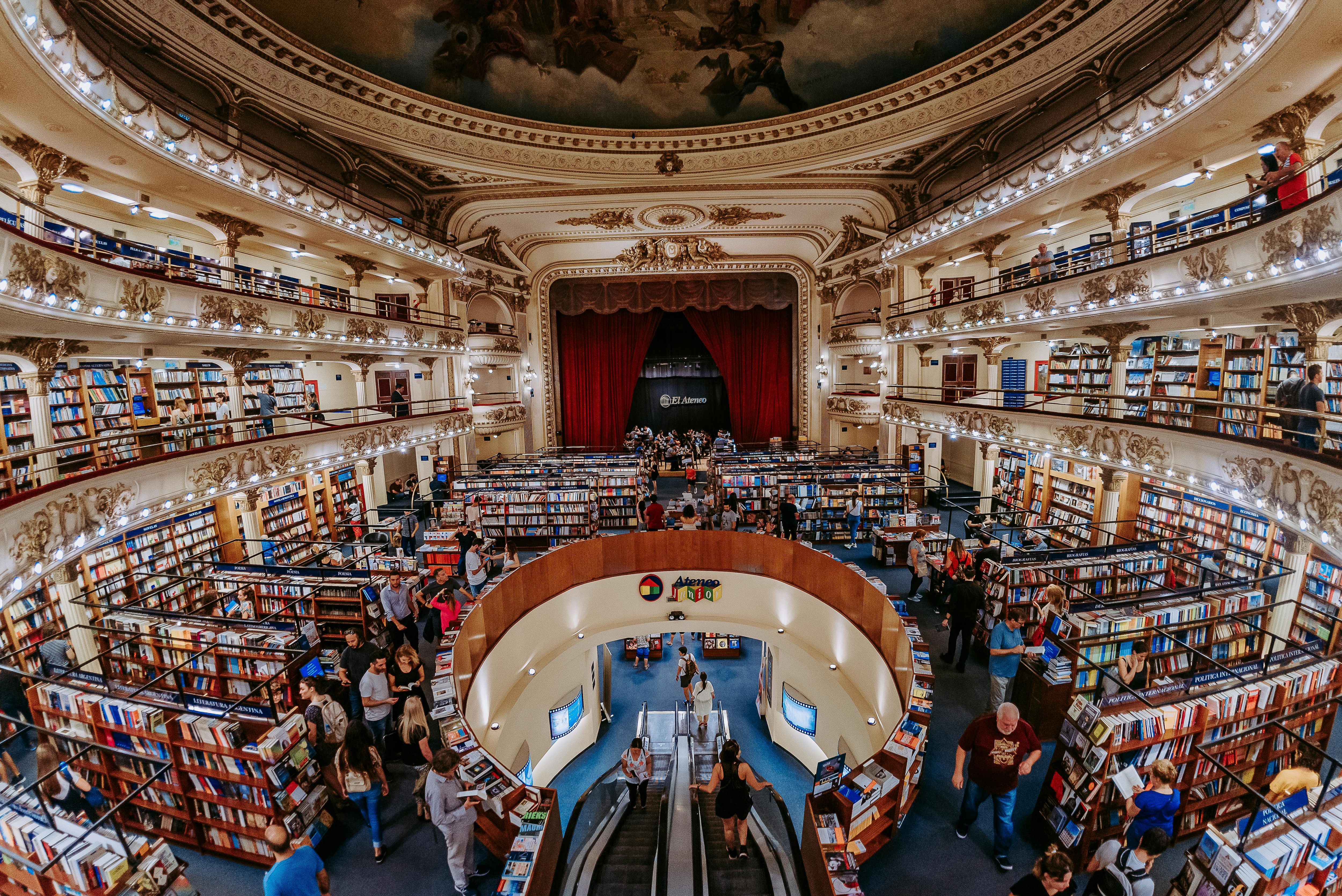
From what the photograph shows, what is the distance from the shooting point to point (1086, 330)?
29.0ft

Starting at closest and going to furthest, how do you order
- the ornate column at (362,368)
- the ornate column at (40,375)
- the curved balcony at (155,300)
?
the curved balcony at (155,300) → the ornate column at (40,375) → the ornate column at (362,368)

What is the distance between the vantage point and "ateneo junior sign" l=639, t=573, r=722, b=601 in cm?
927

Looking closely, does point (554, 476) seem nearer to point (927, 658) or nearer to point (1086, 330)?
point (927, 658)

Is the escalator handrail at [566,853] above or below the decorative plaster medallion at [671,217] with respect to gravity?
below

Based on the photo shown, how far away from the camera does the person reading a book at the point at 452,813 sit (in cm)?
346

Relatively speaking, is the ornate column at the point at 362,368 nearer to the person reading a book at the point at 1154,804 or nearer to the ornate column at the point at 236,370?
the ornate column at the point at 236,370

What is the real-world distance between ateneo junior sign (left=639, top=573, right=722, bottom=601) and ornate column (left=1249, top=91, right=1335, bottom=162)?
8616 mm

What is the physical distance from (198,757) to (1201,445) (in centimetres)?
977

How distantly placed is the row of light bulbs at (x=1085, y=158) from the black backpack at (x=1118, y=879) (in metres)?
6.49

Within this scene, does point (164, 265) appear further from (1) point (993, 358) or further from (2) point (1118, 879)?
(1) point (993, 358)

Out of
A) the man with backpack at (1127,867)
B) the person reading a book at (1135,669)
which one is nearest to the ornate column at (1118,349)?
the person reading a book at (1135,669)

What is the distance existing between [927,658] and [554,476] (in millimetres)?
8103

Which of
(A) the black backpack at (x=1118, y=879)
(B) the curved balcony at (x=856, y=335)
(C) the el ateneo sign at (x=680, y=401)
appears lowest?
(A) the black backpack at (x=1118, y=879)

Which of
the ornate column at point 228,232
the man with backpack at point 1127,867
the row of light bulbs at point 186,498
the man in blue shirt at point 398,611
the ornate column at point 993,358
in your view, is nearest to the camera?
the man with backpack at point 1127,867
